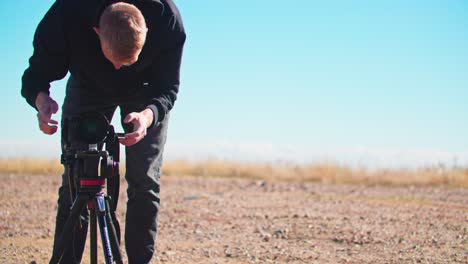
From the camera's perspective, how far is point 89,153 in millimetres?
2936

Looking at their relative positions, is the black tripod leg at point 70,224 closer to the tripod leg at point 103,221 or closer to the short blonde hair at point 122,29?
the tripod leg at point 103,221

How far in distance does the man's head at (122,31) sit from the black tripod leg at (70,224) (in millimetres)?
676

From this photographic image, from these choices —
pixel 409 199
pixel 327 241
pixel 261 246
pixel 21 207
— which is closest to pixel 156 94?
pixel 261 246

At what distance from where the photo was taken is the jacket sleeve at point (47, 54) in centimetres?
344

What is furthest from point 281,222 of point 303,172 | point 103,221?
point 303,172

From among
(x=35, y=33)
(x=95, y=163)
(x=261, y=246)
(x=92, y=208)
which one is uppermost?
(x=35, y=33)

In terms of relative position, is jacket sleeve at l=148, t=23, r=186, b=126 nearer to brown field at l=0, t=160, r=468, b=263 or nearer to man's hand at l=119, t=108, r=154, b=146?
man's hand at l=119, t=108, r=154, b=146

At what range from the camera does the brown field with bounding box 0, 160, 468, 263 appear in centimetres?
513

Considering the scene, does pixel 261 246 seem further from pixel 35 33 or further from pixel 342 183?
pixel 342 183

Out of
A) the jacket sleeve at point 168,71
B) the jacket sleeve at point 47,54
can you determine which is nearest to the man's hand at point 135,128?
the jacket sleeve at point 168,71

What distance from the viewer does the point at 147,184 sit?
12.4 feet

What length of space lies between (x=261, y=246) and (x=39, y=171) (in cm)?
934

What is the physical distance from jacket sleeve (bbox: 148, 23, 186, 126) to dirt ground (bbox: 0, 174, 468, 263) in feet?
5.32

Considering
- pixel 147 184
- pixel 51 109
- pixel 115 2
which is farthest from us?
pixel 147 184
